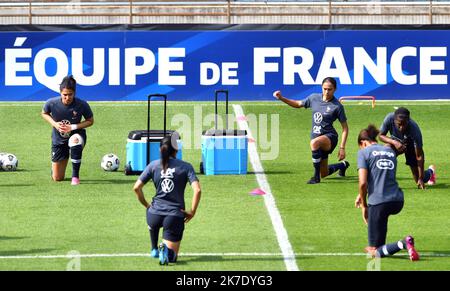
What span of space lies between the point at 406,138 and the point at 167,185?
7393 mm

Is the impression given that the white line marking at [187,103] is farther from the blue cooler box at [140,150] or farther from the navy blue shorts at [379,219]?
the navy blue shorts at [379,219]

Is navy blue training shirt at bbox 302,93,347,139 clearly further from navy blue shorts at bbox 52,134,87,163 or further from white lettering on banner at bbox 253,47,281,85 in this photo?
white lettering on banner at bbox 253,47,281,85

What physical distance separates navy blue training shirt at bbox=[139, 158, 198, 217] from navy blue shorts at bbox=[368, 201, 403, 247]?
2.15 meters

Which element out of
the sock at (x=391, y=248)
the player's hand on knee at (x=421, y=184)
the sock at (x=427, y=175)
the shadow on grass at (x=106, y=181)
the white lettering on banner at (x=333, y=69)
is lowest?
the sock at (x=391, y=248)

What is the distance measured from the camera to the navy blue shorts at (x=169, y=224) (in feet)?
44.5

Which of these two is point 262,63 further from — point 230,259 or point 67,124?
point 230,259

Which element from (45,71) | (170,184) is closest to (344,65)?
(45,71)

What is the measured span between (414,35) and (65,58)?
33.1 feet

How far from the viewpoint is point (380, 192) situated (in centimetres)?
1388

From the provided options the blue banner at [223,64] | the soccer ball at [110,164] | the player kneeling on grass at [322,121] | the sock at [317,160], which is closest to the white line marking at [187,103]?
the blue banner at [223,64]

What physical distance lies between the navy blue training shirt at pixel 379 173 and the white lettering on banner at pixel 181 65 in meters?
20.4

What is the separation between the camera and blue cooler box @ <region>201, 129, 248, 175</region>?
21.5 m
